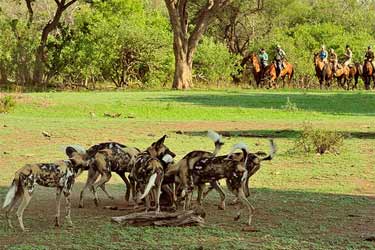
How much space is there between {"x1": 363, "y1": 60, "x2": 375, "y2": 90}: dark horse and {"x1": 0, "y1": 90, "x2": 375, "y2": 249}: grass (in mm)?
15520

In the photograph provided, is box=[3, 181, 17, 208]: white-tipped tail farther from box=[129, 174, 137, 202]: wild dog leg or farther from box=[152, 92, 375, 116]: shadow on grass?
box=[152, 92, 375, 116]: shadow on grass

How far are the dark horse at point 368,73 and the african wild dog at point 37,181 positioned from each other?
125ft

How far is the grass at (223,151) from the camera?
316 inches

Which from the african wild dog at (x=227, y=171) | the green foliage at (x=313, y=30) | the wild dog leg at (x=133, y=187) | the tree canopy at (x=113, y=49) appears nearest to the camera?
the african wild dog at (x=227, y=171)

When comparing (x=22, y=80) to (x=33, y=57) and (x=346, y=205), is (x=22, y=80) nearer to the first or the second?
(x=33, y=57)

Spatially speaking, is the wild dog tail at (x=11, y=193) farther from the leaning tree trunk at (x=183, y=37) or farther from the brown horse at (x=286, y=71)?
the brown horse at (x=286, y=71)

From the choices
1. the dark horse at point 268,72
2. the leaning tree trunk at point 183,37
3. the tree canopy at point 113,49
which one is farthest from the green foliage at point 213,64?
the leaning tree trunk at point 183,37

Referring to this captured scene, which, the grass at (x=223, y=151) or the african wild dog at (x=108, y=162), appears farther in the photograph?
the african wild dog at (x=108, y=162)

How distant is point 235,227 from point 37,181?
2113 millimetres

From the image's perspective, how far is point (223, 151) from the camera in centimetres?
1510

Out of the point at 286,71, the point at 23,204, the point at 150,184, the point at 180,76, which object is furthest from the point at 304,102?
the point at 23,204

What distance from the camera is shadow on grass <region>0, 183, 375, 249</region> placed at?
7.87 meters

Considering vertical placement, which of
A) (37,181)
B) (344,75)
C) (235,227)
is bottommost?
(235,227)

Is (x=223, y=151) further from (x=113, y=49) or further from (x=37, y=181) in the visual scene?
(x=113, y=49)
